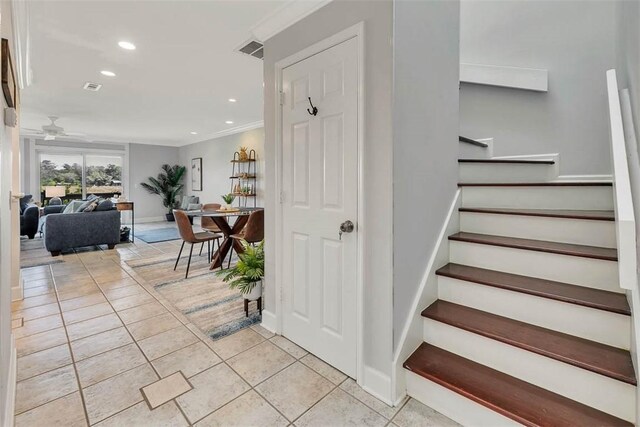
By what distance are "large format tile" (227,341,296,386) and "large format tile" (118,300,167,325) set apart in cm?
113

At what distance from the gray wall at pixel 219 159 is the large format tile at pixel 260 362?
5.07 m

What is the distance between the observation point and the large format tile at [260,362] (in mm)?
1801

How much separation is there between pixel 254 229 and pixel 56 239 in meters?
3.52

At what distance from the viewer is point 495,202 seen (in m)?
2.22

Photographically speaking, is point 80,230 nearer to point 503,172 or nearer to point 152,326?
point 152,326

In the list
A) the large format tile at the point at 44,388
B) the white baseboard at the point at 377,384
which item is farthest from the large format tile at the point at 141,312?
the white baseboard at the point at 377,384

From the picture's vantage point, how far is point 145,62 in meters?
3.26

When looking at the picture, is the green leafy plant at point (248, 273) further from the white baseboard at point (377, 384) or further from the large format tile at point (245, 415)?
the white baseboard at point (377, 384)

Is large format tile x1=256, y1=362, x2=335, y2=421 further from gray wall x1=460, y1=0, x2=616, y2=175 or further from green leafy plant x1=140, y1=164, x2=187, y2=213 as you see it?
green leafy plant x1=140, y1=164, x2=187, y2=213

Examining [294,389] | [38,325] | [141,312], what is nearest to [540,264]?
[294,389]

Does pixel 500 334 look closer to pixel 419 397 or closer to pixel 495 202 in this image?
pixel 419 397

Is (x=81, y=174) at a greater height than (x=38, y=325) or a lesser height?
greater

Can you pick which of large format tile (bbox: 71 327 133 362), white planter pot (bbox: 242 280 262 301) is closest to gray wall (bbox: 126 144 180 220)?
large format tile (bbox: 71 327 133 362)

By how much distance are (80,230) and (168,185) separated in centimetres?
485
